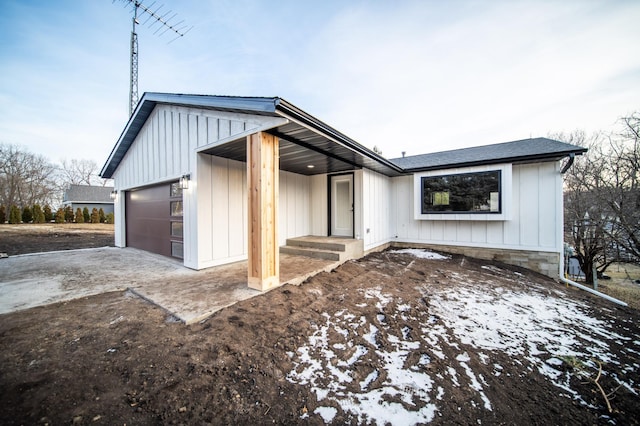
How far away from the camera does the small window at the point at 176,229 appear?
5164 millimetres

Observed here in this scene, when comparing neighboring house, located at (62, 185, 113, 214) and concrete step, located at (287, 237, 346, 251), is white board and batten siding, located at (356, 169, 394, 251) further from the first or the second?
neighboring house, located at (62, 185, 113, 214)

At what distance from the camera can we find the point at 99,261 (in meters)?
5.39

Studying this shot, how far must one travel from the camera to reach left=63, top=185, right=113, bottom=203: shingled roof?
22.2m

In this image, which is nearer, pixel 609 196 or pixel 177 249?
pixel 177 249

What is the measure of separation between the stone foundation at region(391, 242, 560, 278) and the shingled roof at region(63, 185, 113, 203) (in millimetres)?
29617

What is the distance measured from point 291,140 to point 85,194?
30304 mm

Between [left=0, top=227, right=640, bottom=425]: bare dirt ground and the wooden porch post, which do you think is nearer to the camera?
[left=0, top=227, right=640, bottom=425]: bare dirt ground

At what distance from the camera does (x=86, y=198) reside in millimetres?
22672

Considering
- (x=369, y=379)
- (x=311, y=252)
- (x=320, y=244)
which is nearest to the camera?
(x=369, y=379)

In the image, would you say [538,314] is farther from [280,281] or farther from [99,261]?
[99,261]

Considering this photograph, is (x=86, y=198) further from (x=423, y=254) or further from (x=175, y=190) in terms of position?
(x=423, y=254)

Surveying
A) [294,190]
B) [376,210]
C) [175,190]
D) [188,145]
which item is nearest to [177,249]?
[175,190]

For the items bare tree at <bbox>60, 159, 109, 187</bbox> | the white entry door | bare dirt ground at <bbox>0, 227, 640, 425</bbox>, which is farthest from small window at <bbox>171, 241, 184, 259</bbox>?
bare tree at <bbox>60, 159, 109, 187</bbox>

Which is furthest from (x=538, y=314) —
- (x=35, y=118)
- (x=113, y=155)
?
(x=35, y=118)
